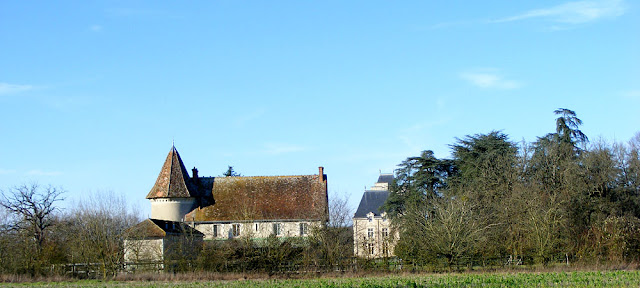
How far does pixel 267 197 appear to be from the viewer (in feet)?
191

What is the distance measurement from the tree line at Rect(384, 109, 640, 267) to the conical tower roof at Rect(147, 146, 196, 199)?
18.2 meters

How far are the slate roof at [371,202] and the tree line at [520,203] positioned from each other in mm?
16999

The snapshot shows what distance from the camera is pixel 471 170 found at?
47.7 metres

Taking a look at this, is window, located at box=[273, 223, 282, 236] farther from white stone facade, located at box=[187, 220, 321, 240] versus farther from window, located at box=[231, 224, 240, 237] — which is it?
window, located at box=[231, 224, 240, 237]

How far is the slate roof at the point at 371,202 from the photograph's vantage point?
66312 mm

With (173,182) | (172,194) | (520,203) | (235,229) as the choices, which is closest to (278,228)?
(235,229)

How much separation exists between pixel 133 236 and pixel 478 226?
20.2 m

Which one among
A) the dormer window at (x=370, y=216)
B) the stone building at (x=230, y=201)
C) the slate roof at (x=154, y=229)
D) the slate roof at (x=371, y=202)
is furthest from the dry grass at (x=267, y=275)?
the slate roof at (x=371, y=202)

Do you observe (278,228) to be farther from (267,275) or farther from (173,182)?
(267,275)

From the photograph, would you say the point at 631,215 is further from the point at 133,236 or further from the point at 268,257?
the point at 133,236

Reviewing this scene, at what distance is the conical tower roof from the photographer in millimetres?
56719

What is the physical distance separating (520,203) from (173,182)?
29495 millimetres

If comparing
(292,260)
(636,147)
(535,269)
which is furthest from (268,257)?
(636,147)

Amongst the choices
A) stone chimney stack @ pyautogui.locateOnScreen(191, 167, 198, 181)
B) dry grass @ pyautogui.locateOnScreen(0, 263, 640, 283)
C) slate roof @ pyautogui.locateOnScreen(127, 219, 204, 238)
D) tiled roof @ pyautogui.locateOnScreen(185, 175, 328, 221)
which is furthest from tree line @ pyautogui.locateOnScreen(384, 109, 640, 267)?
stone chimney stack @ pyautogui.locateOnScreen(191, 167, 198, 181)
